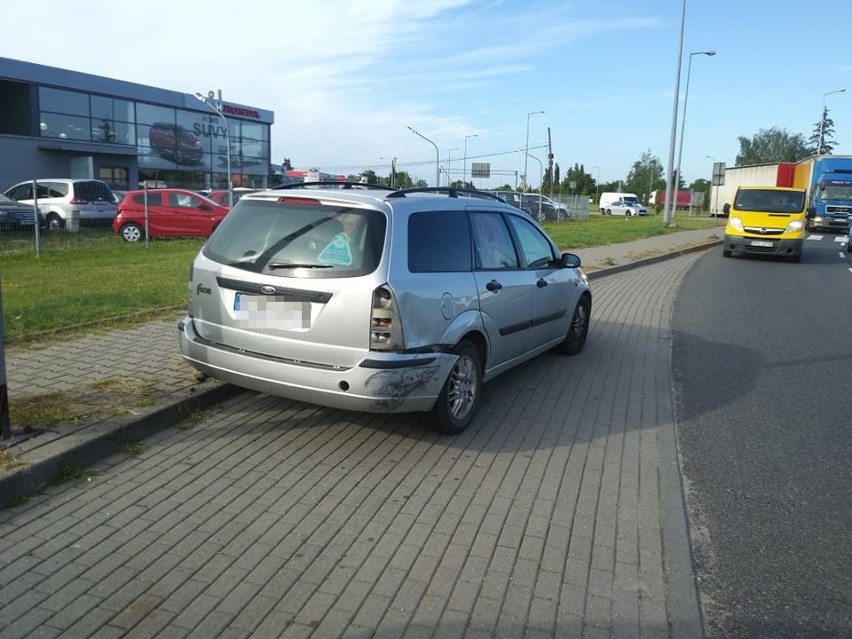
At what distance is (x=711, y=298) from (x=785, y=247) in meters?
8.10

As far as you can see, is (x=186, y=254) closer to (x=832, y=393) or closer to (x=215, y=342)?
(x=215, y=342)

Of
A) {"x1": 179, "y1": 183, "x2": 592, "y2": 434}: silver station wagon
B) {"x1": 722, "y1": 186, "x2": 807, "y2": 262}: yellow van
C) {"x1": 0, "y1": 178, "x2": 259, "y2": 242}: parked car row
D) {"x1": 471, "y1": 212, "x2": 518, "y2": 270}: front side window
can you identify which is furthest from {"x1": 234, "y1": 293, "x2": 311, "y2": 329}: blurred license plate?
{"x1": 722, "y1": 186, "x2": 807, "y2": 262}: yellow van

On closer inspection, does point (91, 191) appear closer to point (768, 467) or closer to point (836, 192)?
point (768, 467)

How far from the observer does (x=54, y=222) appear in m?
20.2

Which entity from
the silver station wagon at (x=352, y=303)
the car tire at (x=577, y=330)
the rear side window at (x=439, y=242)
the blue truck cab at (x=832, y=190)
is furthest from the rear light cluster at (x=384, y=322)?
the blue truck cab at (x=832, y=190)

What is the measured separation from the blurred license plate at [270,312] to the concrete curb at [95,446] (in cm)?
87

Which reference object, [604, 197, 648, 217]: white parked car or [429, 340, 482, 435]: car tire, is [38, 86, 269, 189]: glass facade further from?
[429, 340, 482, 435]: car tire

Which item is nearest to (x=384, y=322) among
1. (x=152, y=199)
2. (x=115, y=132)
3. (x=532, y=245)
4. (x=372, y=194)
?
(x=372, y=194)

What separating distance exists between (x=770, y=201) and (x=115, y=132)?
3487cm

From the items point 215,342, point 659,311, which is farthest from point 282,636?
point 659,311

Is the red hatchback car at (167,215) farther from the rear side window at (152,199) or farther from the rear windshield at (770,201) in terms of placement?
the rear windshield at (770,201)

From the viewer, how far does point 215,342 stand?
5.00 meters

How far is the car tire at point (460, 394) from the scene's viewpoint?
4.93 metres

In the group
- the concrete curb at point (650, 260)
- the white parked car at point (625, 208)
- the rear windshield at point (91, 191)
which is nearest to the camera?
the concrete curb at point (650, 260)
